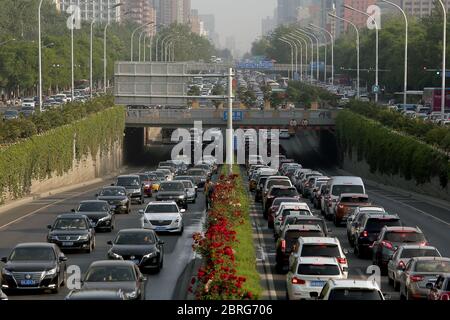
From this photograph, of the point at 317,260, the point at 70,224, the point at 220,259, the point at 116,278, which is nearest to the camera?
the point at 220,259

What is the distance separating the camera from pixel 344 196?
49.1m

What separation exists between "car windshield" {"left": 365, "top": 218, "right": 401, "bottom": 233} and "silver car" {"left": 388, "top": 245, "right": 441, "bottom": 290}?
6.28m

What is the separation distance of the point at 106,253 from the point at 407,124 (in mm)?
45188

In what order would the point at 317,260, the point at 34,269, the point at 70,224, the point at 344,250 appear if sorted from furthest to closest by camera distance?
the point at 70,224 < the point at 344,250 < the point at 34,269 < the point at 317,260

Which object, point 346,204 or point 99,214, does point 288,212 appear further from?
point 99,214

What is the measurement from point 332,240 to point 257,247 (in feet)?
33.8

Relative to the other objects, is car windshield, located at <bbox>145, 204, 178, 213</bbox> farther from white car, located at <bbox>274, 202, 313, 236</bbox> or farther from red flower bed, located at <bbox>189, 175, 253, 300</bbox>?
white car, located at <bbox>274, 202, 313, 236</bbox>

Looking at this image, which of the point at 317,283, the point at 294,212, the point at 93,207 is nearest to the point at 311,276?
the point at 317,283

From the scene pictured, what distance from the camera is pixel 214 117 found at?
10606cm

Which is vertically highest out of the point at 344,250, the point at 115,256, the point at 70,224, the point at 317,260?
the point at 317,260

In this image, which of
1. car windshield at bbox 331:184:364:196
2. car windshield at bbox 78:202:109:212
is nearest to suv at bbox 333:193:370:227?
car windshield at bbox 331:184:364:196

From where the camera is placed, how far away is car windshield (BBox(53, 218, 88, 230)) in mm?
39219
